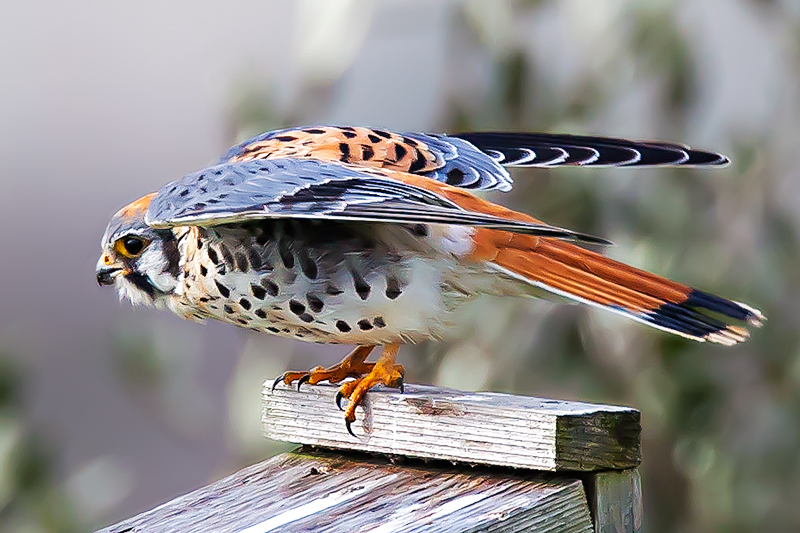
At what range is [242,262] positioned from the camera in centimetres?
194

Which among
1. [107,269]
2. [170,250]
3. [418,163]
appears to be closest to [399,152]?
[418,163]

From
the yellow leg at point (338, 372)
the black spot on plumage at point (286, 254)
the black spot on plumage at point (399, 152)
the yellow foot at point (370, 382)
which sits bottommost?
the yellow leg at point (338, 372)

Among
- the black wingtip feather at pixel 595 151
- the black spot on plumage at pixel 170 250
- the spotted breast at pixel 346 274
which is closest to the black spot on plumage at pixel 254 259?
the spotted breast at pixel 346 274

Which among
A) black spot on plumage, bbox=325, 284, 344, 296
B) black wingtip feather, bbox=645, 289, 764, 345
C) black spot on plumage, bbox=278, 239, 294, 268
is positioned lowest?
black spot on plumage, bbox=325, 284, 344, 296

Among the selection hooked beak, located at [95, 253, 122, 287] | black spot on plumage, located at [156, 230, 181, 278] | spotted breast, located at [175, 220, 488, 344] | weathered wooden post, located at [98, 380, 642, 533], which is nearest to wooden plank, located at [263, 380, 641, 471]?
weathered wooden post, located at [98, 380, 642, 533]

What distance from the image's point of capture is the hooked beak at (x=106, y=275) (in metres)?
2.18

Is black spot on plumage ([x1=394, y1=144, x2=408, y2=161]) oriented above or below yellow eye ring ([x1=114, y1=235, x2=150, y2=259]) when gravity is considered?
above

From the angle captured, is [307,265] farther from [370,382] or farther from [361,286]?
[370,382]

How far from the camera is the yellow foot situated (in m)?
1.76

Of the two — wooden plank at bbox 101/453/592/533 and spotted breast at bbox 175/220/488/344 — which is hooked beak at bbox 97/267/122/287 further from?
wooden plank at bbox 101/453/592/533

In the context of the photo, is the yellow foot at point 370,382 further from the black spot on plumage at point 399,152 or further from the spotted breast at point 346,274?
the black spot on plumage at point 399,152

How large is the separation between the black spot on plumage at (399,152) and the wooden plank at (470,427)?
1.43 feet

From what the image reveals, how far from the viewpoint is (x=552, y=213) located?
3164 millimetres

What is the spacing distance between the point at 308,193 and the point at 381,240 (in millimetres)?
189
